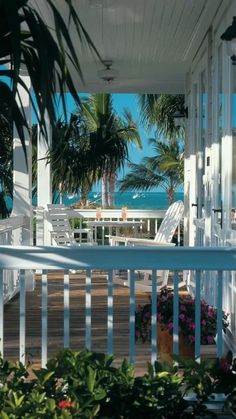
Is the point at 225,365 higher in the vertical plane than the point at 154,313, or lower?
lower

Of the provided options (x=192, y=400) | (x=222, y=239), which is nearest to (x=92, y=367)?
(x=192, y=400)

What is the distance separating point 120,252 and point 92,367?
1.77ft

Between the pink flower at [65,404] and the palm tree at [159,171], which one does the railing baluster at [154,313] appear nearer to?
the pink flower at [65,404]

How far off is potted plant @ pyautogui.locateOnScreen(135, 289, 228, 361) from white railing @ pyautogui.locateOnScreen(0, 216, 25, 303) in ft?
7.22

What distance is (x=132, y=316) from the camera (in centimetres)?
284

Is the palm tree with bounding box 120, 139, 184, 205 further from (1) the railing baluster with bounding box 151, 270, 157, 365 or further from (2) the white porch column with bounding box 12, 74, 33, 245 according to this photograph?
(1) the railing baluster with bounding box 151, 270, 157, 365

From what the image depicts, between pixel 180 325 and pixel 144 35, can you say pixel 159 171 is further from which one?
pixel 180 325

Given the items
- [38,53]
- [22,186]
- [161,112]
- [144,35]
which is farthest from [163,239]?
[161,112]

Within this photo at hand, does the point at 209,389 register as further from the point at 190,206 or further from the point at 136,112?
the point at 136,112

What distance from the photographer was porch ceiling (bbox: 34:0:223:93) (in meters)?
5.19

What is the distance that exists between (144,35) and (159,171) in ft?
49.0

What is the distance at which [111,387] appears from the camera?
251cm

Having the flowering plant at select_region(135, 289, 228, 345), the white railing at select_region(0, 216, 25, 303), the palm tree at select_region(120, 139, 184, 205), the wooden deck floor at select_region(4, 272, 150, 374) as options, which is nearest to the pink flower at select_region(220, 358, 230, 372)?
the flowering plant at select_region(135, 289, 228, 345)

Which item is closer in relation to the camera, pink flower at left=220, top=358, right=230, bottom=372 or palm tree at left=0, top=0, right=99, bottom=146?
palm tree at left=0, top=0, right=99, bottom=146
